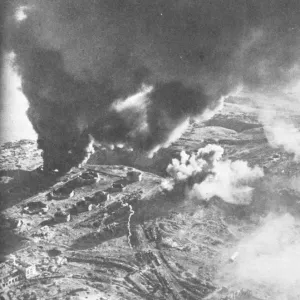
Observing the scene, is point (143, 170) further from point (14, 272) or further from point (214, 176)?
point (14, 272)

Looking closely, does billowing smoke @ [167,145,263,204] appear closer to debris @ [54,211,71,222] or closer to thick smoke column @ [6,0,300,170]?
thick smoke column @ [6,0,300,170]

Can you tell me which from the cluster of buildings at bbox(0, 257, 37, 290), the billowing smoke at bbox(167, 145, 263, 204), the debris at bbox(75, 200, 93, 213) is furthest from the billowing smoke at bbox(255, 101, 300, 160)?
the cluster of buildings at bbox(0, 257, 37, 290)

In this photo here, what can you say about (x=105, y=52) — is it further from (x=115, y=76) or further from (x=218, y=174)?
(x=218, y=174)

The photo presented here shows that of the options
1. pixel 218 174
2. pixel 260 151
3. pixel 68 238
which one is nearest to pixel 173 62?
pixel 218 174

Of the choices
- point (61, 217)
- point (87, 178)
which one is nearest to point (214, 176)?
point (87, 178)

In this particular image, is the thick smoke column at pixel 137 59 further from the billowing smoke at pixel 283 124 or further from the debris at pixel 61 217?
the billowing smoke at pixel 283 124

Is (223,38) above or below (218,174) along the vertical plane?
above

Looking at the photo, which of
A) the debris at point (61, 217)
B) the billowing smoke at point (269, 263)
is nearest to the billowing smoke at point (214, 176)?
the billowing smoke at point (269, 263)
